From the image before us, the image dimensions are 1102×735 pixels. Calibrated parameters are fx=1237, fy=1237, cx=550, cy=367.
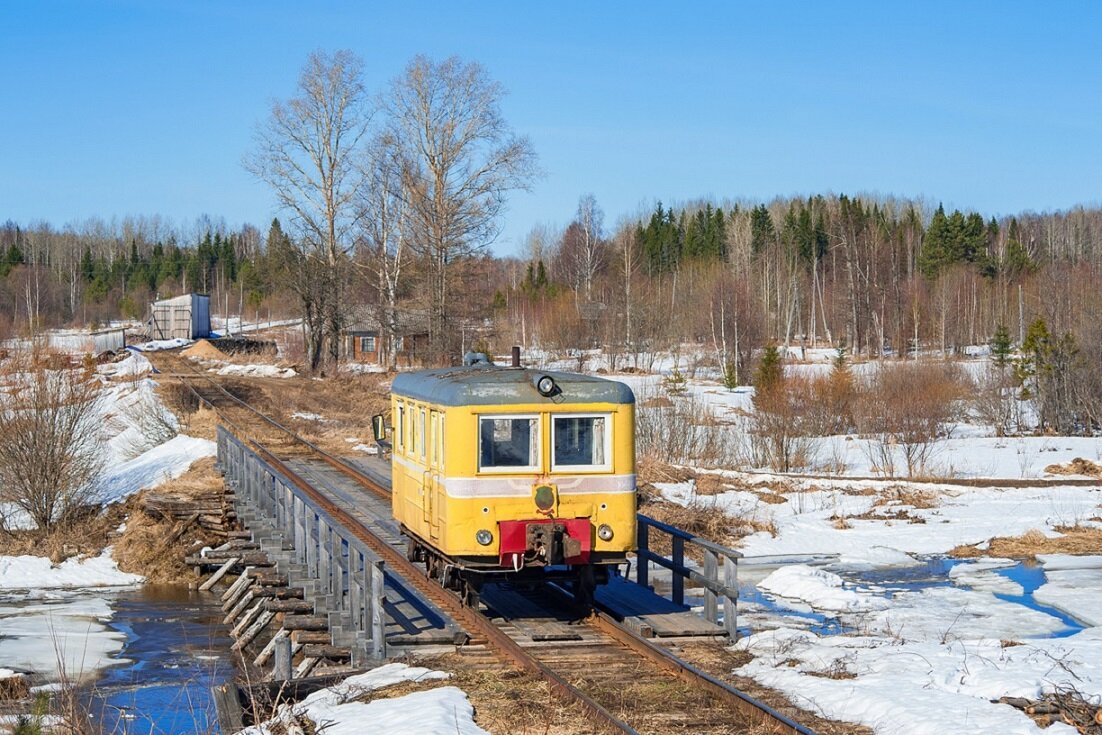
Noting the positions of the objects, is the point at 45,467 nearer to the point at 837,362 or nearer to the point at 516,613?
the point at 516,613

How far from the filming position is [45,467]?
25953 mm

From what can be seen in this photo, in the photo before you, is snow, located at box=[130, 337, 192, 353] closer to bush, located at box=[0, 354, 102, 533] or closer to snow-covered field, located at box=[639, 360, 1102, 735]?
bush, located at box=[0, 354, 102, 533]

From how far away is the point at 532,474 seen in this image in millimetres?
12320

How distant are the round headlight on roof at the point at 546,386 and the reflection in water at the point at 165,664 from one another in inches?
165

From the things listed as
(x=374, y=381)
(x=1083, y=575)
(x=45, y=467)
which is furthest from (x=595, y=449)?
(x=374, y=381)

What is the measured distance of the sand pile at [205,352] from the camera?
225 feet

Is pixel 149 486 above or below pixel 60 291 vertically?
below

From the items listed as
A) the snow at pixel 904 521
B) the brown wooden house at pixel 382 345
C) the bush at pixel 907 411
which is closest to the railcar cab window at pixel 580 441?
the snow at pixel 904 521

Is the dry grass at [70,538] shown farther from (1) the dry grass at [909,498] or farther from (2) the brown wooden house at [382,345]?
(2) the brown wooden house at [382,345]

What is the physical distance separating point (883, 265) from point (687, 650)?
75.9m

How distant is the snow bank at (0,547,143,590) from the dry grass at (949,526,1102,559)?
585 inches

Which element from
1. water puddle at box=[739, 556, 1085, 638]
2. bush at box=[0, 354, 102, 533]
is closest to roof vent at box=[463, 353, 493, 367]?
water puddle at box=[739, 556, 1085, 638]

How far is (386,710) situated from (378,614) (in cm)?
190

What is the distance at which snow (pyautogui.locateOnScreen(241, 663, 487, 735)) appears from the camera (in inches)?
359
